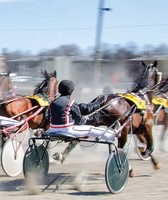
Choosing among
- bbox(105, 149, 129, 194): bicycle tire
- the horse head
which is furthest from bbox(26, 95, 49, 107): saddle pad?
bbox(105, 149, 129, 194): bicycle tire

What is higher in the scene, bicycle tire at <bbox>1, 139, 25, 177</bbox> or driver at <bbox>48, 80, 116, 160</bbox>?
driver at <bbox>48, 80, 116, 160</bbox>

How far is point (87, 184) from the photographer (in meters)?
8.15

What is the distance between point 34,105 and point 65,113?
319 centimetres

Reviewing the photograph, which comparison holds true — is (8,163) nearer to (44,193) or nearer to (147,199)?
(44,193)

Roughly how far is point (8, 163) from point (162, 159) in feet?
12.8

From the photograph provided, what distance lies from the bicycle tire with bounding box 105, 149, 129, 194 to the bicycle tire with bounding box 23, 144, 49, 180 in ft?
4.39

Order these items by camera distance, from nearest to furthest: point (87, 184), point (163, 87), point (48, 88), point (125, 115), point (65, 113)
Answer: point (65, 113) → point (87, 184) → point (125, 115) → point (48, 88) → point (163, 87)

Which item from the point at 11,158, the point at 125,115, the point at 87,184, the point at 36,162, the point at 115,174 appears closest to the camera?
the point at 115,174

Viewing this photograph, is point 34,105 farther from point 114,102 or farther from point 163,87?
point 163,87

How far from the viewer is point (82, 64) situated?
2634 cm

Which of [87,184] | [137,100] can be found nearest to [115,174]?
[87,184]

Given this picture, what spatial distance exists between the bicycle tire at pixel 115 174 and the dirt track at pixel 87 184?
0.38 ft

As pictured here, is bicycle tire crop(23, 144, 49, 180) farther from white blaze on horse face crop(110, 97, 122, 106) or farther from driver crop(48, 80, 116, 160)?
white blaze on horse face crop(110, 97, 122, 106)

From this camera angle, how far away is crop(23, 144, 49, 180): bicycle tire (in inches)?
304
